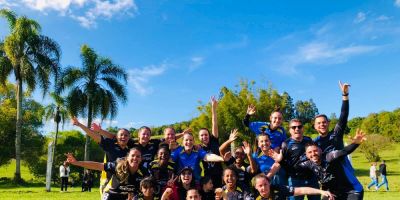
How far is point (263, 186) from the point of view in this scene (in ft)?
20.7

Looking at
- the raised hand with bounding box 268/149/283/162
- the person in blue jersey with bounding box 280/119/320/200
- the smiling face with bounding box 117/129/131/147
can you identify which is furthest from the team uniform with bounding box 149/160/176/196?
the person in blue jersey with bounding box 280/119/320/200

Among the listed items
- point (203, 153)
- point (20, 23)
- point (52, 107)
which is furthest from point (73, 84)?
point (203, 153)

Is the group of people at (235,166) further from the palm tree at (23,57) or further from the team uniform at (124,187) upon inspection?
the palm tree at (23,57)

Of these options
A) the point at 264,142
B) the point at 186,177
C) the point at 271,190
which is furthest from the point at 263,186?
the point at 186,177

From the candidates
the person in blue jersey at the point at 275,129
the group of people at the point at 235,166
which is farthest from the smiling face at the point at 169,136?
the person in blue jersey at the point at 275,129

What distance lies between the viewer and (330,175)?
6.53 m

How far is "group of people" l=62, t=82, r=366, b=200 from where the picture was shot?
21.4 ft

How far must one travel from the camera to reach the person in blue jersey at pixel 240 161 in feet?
23.4

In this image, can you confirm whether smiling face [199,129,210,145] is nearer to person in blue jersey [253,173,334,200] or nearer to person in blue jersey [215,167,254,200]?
person in blue jersey [215,167,254,200]

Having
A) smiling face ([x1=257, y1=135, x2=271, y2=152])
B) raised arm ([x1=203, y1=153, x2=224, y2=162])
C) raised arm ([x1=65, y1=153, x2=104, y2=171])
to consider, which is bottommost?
raised arm ([x1=65, y1=153, x2=104, y2=171])

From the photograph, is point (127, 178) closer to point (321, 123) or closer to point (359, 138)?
point (321, 123)

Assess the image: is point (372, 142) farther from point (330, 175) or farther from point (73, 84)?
point (330, 175)

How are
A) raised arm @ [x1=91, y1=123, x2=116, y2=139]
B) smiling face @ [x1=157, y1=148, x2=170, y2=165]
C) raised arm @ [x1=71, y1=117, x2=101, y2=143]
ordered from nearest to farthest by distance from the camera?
smiling face @ [x1=157, y1=148, x2=170, y2=165] → raised arm @ [x1=71, y1=117, x2=101, y2=143] → raised arm @ [x1=91, y1=123, x2=116, y2=139]

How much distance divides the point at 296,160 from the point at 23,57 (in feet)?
94.2
